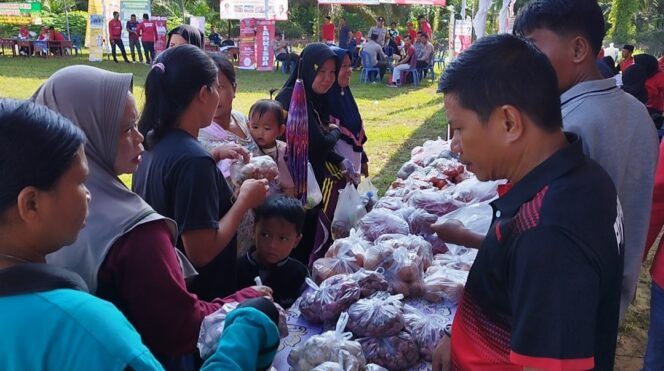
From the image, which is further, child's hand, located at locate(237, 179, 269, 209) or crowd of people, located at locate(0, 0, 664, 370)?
child's hand, located at locate(237, 179, 269, 209)

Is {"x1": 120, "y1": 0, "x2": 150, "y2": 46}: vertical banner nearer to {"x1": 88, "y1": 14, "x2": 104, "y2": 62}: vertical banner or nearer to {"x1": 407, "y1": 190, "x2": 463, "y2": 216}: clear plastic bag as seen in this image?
{"x1": 88, "y1": 14, "x2": 104, "y2": 62}: vertical banner

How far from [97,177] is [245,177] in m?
1.10

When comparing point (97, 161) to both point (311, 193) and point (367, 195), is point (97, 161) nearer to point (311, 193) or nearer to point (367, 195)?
point (311, 193)

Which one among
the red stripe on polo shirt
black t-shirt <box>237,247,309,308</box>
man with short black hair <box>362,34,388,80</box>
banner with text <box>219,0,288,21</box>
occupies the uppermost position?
banner with text <box>219,0,288,21</box>

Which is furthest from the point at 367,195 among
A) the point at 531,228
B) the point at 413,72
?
the point at 413,72

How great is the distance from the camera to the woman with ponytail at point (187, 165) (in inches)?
77.3

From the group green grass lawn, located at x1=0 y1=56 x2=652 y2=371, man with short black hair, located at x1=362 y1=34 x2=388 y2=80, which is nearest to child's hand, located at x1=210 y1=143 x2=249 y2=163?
green grass lawn, located at x1=0 y1=56 x2=652 y2=371

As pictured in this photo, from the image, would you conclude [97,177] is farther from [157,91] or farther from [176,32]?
[176,32]

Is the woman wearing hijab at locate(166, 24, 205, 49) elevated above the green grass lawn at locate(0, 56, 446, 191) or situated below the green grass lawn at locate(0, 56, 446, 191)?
above

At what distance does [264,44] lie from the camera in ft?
63.1

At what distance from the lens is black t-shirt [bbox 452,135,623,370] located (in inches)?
42.9

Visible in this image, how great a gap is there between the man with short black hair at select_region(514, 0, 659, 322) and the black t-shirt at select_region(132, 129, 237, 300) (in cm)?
123

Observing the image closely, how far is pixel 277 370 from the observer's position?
6.36 ft

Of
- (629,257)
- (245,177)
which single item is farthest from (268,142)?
(629,257)
